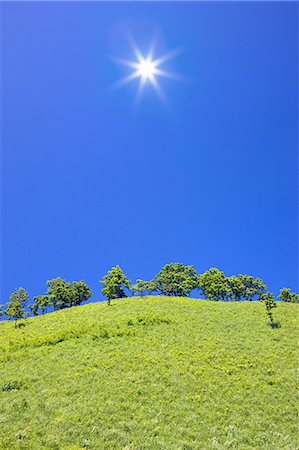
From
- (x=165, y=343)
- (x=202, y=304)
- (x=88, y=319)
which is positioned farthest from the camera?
(x=202, y=304)

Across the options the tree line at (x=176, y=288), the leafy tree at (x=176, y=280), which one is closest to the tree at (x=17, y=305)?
the tree line at (x=176, y=288)

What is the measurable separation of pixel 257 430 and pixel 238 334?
1682cm

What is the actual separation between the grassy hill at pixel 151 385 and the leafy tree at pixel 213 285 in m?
28.3

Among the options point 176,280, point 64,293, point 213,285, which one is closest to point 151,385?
point 213,285

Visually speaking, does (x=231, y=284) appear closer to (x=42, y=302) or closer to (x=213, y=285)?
(x=213, y=285)

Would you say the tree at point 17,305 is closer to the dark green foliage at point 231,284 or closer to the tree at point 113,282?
the tree at point 113,282

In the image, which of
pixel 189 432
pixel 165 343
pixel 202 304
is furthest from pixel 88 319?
pixel 189 432

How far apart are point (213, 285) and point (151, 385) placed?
1906 inches

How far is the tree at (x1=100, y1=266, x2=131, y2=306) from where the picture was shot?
171 feet

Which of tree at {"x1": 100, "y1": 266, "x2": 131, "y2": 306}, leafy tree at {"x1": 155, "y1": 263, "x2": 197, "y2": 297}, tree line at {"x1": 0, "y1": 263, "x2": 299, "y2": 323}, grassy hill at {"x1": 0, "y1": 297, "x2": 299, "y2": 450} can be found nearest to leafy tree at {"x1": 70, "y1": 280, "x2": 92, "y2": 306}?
tree line at {"x1": 0, "y1": 263, "x2": 299, "y2": 323}

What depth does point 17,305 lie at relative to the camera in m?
45.5

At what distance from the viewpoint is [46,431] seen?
16156 millimetres

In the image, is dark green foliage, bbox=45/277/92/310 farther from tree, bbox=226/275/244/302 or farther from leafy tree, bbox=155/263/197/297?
tree, bbox=226/275/244/302

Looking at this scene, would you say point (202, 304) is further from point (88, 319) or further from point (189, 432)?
point (189, 432)
